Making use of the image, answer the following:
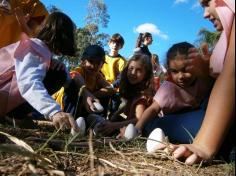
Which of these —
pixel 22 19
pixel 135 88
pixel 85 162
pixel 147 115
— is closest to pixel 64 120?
pixel 85 162

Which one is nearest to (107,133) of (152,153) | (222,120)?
(152,153)

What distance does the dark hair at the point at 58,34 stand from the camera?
99.0 inches

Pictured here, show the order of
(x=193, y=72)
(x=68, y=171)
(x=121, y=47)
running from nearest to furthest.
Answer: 1. (x=68, y=171)
2. (x=193, y=72)
3. (x=121, y=47)

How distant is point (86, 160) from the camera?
4.30 feet

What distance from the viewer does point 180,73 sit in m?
2.40

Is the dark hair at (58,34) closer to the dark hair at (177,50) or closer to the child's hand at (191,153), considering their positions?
the dark hair at (177,50)

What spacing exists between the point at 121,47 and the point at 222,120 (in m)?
4.50

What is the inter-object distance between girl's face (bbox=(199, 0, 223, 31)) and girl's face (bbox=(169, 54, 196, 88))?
1.39 ft

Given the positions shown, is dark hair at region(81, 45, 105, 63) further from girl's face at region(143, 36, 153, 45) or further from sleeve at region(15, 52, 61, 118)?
girl's face at region(143, 36, 153, 45)

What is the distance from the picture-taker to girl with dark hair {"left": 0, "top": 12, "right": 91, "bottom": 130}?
1.94 meters

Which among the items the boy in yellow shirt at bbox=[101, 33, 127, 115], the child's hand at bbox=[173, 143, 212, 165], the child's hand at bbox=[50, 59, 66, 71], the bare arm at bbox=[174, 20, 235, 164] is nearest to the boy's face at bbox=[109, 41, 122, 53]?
the boy in yellow shirt at bbox=[101, 33, 127, 115]

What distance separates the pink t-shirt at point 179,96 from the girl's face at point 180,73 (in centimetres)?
4

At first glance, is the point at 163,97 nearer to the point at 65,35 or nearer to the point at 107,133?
the point at 107,133

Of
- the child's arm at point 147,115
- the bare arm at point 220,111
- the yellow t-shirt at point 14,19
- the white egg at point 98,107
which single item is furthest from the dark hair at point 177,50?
the yellow t-shirt at point 14,19
